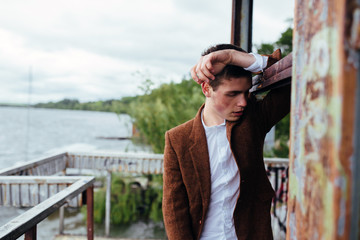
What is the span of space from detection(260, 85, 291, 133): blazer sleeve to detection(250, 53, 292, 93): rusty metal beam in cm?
8

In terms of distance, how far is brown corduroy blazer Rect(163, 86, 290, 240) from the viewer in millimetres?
1437

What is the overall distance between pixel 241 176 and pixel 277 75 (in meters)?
0.56

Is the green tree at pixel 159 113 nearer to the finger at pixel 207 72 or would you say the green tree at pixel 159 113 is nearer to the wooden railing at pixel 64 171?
the wooden railing at pixel 64 171

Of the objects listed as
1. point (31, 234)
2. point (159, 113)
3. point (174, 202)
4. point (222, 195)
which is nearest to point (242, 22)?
point (222, 195)

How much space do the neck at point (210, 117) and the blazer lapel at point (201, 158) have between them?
80 mm

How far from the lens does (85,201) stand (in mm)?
2133

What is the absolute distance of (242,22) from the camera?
2.01 m

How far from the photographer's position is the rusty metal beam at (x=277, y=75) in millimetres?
1046

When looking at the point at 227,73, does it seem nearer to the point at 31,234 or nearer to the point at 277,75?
the point at 277,75

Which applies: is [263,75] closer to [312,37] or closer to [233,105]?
[233,105]

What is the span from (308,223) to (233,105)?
96cm

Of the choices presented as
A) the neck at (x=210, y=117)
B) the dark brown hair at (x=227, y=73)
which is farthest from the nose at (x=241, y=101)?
the neck at (x=210, y=117)

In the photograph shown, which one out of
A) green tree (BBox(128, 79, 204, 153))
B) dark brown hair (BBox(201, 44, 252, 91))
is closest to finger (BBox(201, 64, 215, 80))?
dark brown hair (BBox(201, 44, 252, 91))

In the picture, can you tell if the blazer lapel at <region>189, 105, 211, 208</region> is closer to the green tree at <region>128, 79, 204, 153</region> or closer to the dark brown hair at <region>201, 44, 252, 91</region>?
the dark brown hair at <region>201, 44, 252, 91</region>
